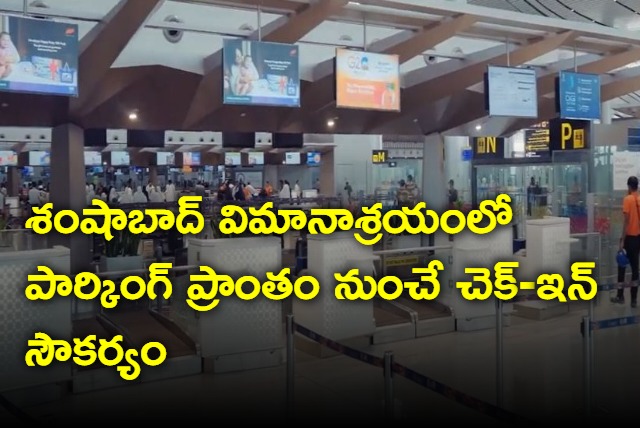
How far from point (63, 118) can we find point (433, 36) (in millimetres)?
7888

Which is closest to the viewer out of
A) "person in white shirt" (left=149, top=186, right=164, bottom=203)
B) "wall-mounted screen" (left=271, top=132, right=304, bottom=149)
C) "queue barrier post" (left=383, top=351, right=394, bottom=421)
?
"queue barrier post" (left=383, top=351, right=394, bottom=421)

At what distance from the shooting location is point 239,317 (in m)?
6.57

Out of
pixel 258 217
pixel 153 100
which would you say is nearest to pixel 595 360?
pixel 258 217

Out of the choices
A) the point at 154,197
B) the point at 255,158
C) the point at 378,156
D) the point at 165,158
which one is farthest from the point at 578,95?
the point at 165,158

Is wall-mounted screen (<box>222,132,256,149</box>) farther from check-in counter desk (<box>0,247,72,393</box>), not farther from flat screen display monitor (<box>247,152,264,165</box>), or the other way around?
check-in counter desk (<box>0,247,72,393</box>)

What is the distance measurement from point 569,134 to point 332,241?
620cm

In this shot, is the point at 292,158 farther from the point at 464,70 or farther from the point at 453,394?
the point at 453,394

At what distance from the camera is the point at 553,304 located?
899 centimetres

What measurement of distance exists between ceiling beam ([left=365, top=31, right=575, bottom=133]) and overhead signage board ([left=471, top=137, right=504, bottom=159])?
2422 mm

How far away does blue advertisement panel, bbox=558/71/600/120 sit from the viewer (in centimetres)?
1362

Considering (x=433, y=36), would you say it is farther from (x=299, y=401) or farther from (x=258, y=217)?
(x=299, y=401)

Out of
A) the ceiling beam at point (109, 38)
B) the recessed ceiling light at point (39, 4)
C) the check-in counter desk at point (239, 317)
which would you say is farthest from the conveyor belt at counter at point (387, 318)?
the recessed ceiling light at point (39, 4)

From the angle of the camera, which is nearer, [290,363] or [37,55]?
[290,363]

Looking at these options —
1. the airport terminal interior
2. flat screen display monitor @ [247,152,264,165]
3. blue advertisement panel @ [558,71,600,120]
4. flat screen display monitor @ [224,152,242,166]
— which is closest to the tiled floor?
the airport terminal interior
